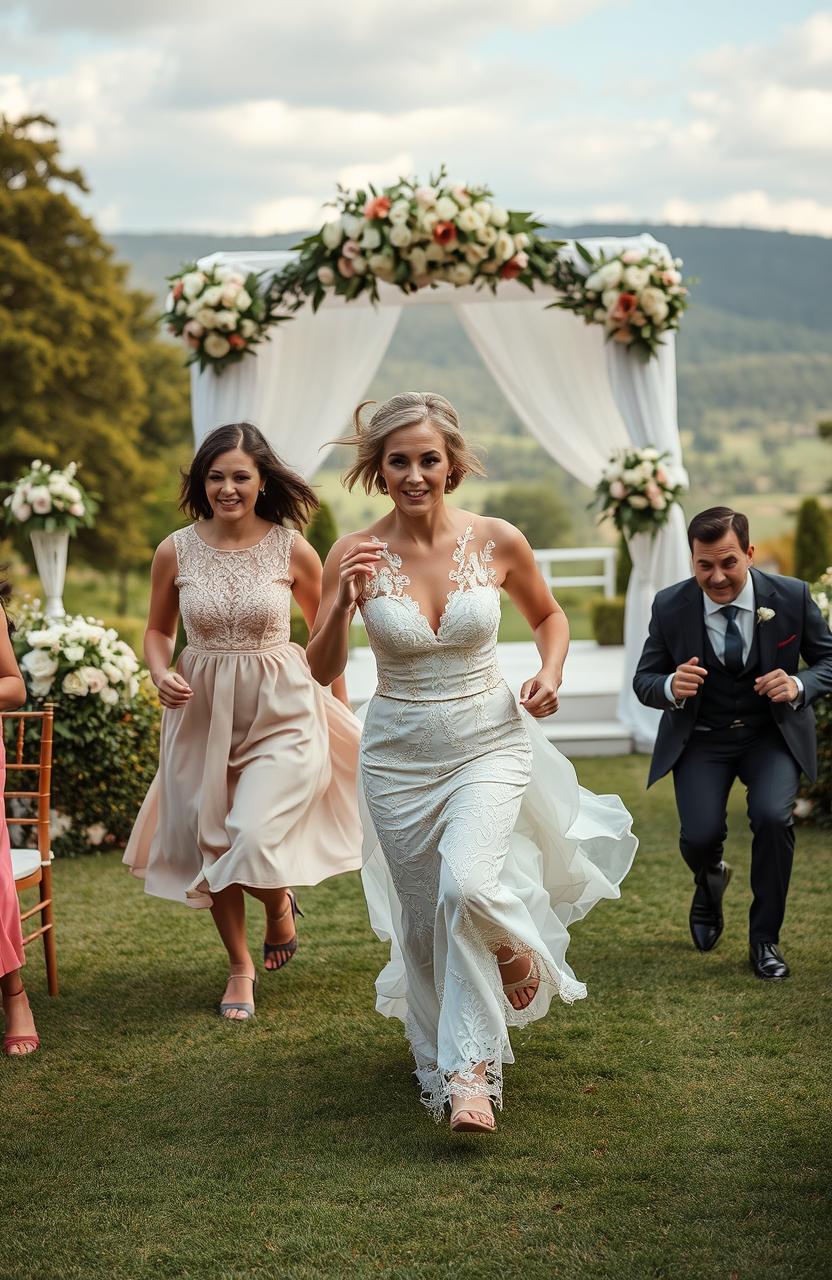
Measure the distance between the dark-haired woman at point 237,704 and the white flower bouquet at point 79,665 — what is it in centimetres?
236

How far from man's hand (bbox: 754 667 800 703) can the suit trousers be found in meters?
0.33

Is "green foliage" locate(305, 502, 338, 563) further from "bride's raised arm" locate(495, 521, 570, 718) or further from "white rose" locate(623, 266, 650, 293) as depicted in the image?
"bride's raised arm" locate(495, 521, 570, 718)

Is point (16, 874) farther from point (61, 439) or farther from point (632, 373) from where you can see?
point (61, 439)

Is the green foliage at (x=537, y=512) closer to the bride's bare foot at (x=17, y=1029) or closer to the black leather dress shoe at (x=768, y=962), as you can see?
the black leather dress shoe at (x=768, y=962)

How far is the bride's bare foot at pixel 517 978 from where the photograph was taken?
3887mm

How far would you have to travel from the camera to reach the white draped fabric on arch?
10031 millimetres

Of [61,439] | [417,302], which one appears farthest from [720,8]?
[417,302]

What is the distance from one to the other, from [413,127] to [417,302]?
42147mm

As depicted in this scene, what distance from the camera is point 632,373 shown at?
10.0m

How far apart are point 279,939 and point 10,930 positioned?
1152 mm

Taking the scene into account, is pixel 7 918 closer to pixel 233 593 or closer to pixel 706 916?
pixel 233 593

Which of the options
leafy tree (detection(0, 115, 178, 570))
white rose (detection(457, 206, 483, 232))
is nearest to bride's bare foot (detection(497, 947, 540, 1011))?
white rose (detection(457, 206, 483, 232))

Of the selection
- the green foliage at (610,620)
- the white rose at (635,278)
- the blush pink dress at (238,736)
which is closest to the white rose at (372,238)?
the white rose at (635,278)

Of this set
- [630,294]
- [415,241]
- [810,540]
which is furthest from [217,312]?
[810,540]
